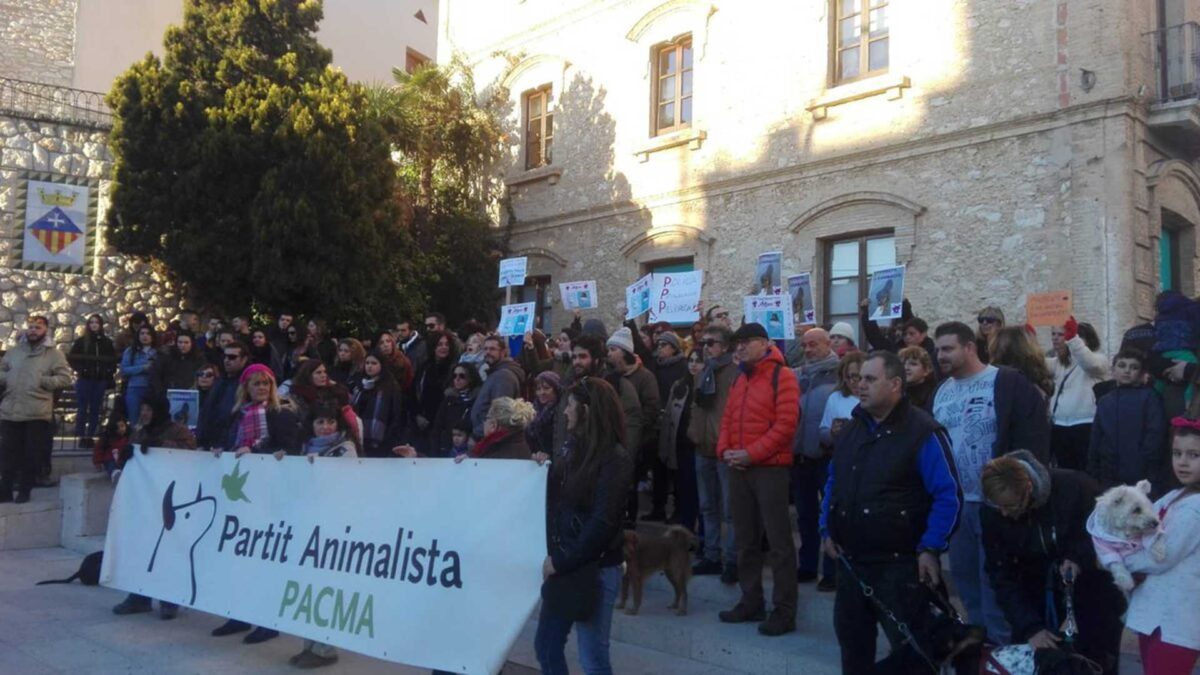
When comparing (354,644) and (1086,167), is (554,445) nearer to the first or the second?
(354,644)

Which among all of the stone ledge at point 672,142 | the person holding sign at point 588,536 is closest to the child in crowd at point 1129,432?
the person holding sign at point 588,536

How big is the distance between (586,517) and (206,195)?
40.8ft

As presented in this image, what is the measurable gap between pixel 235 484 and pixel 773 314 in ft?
17.0

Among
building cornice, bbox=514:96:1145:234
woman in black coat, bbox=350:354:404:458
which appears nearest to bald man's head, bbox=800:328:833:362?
woman in black coat, bbox=350:354:404:458

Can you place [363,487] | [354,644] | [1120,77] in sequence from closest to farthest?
[354,644]
[363,487]
[1120,77]

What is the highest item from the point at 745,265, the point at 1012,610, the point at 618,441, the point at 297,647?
the point at 745,265

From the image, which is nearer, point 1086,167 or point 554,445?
point 554,445

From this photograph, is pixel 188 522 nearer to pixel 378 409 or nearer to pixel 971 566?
pixel 378 409

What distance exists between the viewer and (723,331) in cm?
729

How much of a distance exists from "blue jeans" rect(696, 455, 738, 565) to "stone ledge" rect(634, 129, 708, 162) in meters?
8.46

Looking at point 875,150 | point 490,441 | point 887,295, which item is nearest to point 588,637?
point 490,441

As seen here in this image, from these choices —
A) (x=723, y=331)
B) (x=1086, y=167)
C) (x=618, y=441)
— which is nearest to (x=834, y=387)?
(x=723, y=331)

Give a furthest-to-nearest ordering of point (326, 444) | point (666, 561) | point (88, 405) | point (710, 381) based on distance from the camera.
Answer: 1. point (88, 405)
2. point (710, 381)
3. point (666, 561)
4. point (326, 444)

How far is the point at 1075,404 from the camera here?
7.32m
